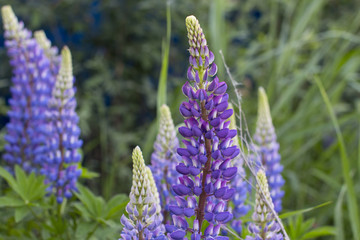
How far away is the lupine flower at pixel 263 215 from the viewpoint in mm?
1332

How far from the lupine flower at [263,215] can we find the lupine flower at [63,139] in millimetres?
922

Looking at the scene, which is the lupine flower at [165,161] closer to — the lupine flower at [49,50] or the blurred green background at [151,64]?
the lupine flower at [49,50]

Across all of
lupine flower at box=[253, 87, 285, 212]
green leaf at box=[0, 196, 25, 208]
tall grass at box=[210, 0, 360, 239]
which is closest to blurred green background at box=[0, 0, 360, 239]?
tall grass at box=[210, 0, 360, 239]

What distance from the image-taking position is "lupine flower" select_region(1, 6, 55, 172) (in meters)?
2.34

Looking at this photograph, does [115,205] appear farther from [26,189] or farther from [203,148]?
[203,148]

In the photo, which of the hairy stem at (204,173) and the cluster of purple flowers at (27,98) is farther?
the cluster of purple flowers at (27,98)

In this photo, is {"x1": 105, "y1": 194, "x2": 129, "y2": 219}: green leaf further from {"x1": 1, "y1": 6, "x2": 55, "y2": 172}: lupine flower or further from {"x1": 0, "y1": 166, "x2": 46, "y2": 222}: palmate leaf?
{"x1": 1, "y1": 6, "x2": 55, "y2": 172}: lupine flower

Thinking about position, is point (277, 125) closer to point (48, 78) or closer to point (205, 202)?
point (48, 78)

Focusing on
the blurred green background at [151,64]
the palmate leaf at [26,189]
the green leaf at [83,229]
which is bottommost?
the green leaf at [83,229]

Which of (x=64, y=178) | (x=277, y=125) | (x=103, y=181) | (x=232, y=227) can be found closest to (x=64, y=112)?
(x=64, y=178)

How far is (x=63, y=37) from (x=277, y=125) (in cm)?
231

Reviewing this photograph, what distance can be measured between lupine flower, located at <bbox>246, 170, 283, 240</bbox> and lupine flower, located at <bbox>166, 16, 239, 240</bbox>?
0.11 metres

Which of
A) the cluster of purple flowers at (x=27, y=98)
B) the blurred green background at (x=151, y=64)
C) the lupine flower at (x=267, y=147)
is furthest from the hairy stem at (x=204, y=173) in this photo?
the blurred green background at (x=151, y=64)

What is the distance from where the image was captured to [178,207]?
1.30 m
